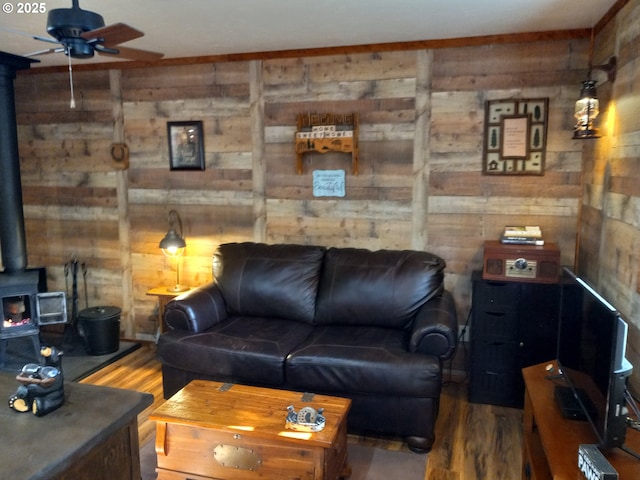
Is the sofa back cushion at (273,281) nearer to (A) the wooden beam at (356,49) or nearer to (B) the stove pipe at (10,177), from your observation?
(A) the wooden beam at (356,49)

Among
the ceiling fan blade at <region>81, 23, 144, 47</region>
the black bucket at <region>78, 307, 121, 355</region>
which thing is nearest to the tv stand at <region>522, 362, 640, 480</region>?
the ceiling fan blade at <region>81, 23, 144, 47</region>

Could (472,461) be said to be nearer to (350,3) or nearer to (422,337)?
(422,337)

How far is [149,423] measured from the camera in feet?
10.2

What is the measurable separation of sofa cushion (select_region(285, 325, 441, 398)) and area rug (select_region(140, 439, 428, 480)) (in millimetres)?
314

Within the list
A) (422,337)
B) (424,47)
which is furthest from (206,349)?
(424,47)

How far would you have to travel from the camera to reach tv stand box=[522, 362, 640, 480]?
167 centimetres

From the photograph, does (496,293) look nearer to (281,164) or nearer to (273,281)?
(273,281)

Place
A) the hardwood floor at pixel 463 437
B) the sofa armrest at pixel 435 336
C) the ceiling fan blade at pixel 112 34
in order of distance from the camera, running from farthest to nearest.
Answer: the sofa armrest at pixel 435 336, the hardwood floor at pixel 463 437, the ceiling fan blade at pixel 112 34

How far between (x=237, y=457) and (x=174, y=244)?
214cm

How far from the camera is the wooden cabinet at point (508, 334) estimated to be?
3.16 metres

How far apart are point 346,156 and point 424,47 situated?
0.94m

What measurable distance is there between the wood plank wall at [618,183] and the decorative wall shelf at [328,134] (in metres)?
1.58

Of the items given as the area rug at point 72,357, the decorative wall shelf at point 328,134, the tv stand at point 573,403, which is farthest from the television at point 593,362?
the area rug at point 72,357

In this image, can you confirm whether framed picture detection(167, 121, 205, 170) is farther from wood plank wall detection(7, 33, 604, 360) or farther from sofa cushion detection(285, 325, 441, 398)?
sofa cushion detection(285, 325, 441, 398)
